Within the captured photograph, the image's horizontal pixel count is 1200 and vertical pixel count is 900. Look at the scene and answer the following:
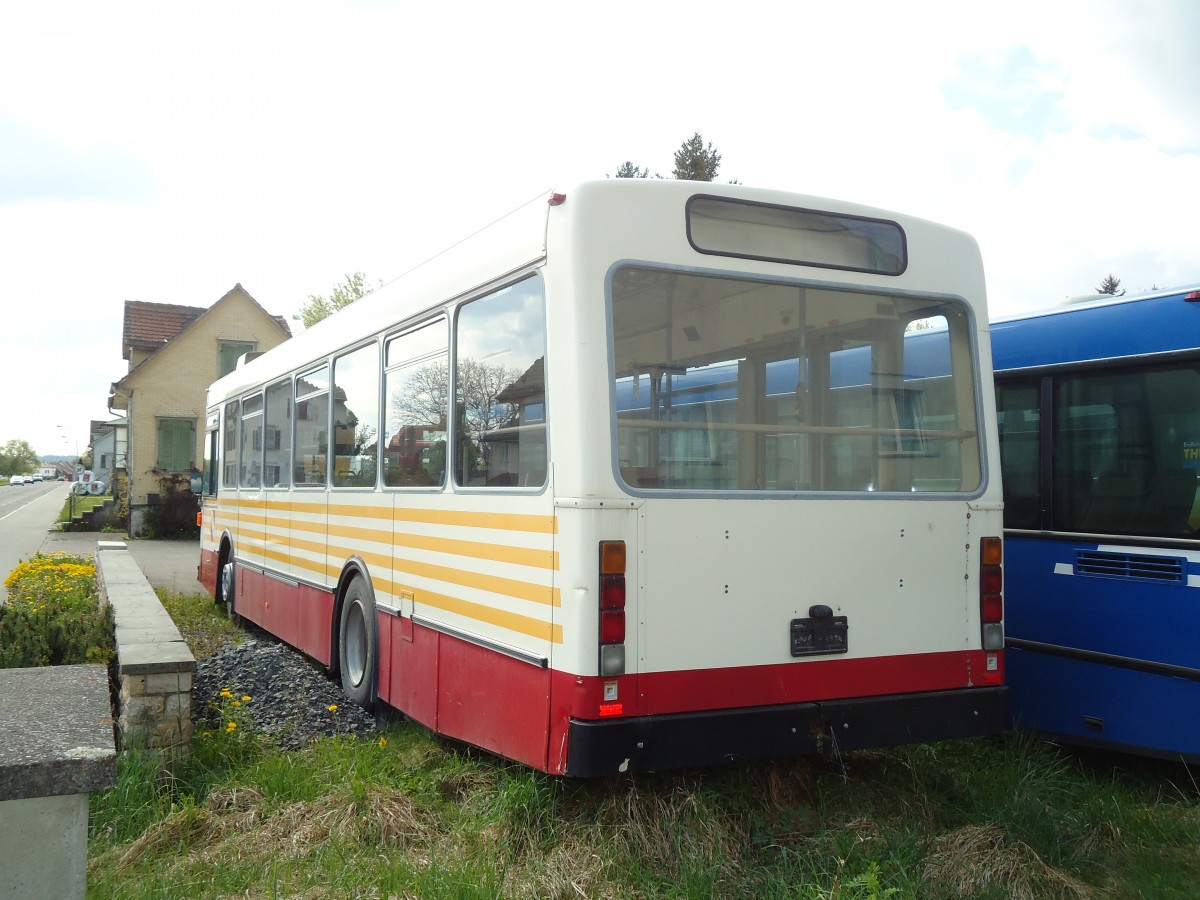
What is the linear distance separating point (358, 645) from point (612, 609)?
10.8 ft

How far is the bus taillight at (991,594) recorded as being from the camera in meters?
5.32

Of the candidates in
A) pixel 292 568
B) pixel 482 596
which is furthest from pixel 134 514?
pixel 482 596

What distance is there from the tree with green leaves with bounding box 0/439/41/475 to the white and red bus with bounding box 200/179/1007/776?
187634 mm

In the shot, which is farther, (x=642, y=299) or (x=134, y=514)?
(x=134, y=514)

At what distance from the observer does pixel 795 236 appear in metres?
5.09

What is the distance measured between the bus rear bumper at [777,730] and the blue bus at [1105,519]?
3.27 ft

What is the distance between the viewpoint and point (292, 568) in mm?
8805

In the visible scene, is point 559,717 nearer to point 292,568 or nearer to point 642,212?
point 642,212

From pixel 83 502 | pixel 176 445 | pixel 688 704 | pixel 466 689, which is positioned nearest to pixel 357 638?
pixel 466 689

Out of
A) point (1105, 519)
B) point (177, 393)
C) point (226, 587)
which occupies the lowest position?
point (226, 587)

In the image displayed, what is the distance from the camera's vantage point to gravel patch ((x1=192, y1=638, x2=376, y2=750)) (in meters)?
6.75

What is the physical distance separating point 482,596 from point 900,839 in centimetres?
210

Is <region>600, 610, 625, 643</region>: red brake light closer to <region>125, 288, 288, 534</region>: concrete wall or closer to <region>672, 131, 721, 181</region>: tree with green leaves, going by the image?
<region>125, 288, 288, 534</region>: concrete wall

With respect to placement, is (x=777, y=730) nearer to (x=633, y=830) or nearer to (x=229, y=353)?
(x=633, y=830)
